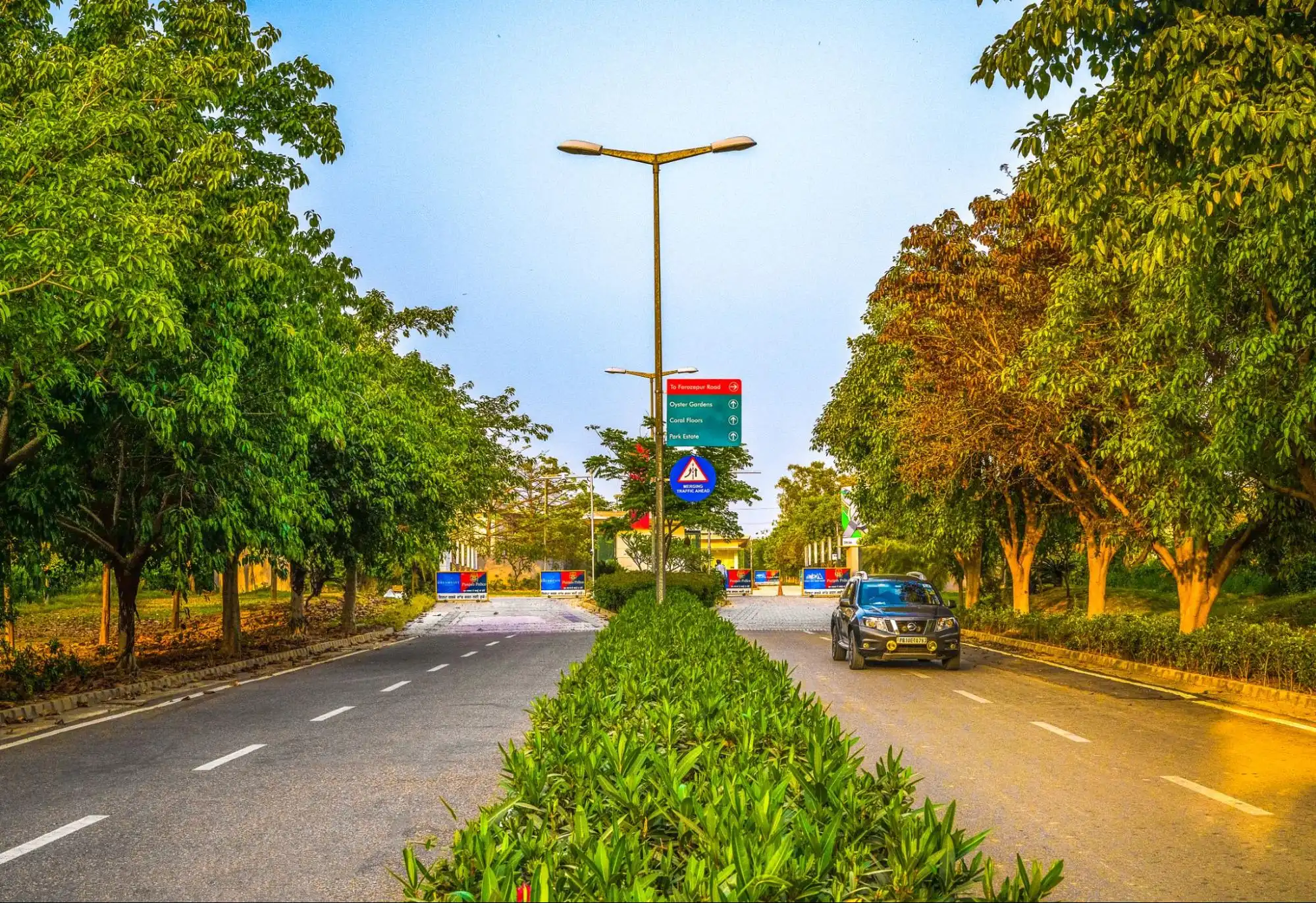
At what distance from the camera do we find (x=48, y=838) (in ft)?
25.4

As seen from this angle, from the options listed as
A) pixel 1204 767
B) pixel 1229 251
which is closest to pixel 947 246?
pixel 1229 251

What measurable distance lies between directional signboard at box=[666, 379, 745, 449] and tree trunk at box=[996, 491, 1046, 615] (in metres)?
8.26

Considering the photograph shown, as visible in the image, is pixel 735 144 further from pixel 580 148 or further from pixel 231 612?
pixel 231 612

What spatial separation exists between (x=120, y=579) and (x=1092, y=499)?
794 inches

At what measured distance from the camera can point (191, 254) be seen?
54.1ft

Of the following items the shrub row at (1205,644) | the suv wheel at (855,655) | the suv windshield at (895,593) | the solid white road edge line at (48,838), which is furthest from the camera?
the suv windshield at (895,593)

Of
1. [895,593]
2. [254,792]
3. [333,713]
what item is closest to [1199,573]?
[895,593]

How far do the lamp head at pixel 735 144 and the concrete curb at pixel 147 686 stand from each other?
38.5ft

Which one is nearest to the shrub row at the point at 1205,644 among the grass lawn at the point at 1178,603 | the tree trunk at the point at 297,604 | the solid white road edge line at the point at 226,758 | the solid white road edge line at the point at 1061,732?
the grass lawn at the point at 1178,603

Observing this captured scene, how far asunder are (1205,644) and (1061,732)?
302 inches

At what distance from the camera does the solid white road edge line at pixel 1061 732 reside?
40.4ft

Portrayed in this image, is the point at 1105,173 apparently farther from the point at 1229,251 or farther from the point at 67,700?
the point at 67,700

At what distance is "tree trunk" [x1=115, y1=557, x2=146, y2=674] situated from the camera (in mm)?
20656

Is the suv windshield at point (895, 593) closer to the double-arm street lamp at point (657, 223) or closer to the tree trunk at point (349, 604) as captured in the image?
the double-arm street lamp at point (657, 223)
